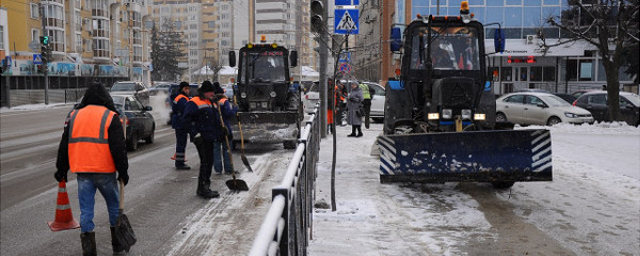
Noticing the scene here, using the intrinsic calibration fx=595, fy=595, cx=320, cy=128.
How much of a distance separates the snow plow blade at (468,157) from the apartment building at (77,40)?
39374 millimetres

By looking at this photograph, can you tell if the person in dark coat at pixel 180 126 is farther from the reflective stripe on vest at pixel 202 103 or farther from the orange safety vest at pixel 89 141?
the orange safety vest at pixel 89 141

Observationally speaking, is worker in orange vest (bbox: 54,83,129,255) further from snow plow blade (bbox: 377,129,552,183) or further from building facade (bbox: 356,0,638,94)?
building facade (bbox: 356,0,638,94)

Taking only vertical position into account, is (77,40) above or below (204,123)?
above

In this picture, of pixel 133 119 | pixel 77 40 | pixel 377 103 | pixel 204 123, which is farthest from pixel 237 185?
pixel 77 40

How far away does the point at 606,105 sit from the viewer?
23000 mm

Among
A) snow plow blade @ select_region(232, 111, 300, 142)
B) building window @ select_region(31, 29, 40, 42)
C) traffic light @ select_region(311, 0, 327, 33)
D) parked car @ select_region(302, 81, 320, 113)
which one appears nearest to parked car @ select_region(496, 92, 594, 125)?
parked car @ select_region(302, 81, 320, 113)

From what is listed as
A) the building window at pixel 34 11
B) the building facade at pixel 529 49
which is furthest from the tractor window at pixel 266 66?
the building window at pixel 34 11

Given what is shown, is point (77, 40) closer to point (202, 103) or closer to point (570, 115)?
point (570, 115)

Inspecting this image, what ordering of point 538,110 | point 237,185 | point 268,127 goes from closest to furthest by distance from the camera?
point 237,185
point 268,127
point 538,110

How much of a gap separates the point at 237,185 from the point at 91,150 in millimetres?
3716

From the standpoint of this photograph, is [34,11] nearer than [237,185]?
No

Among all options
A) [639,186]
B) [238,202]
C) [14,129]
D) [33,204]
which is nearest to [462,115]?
[639,186]

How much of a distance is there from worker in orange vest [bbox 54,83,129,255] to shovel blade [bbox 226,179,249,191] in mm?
3394

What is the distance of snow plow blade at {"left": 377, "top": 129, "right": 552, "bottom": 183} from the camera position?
8305 millimetres
